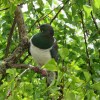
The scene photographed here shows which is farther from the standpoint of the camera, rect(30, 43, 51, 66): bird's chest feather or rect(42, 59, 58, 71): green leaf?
rect(30, 43, 51, 66): bird's chest feather

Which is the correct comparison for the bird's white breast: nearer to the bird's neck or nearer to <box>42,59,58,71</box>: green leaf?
the bird's neck

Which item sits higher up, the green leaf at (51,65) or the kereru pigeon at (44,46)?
the green leaf at (51,65)

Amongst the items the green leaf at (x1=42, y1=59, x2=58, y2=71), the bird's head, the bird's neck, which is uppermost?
the green leaf at (x1=42, y1=59, x2=58, y2=71)

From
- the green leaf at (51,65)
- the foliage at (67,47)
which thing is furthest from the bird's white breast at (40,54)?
the green leaf at (51,65)

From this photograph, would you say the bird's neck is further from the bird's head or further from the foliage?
the foliage

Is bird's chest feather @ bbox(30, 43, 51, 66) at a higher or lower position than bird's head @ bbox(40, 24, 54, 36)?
lower

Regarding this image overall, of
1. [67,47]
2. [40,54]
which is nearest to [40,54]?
[40,54]

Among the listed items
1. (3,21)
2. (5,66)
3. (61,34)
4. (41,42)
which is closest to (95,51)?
(61,34)

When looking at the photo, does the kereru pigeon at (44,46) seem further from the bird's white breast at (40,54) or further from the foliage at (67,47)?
the foliage at (67,47)

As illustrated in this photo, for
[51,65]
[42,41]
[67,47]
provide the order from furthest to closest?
1. [67,47]
2. [42,41]
3. [51,65]

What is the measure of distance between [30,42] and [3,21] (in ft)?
1.71

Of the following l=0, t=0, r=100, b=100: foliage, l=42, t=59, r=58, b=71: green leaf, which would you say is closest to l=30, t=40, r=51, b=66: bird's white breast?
l=0, t=0, r=100, b=100: foliage

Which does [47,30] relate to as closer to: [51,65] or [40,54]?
[40,54]

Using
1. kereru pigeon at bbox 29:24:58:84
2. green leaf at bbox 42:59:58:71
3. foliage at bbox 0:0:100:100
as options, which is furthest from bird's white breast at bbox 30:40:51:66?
green leaf at bbox 42:59:58:71
